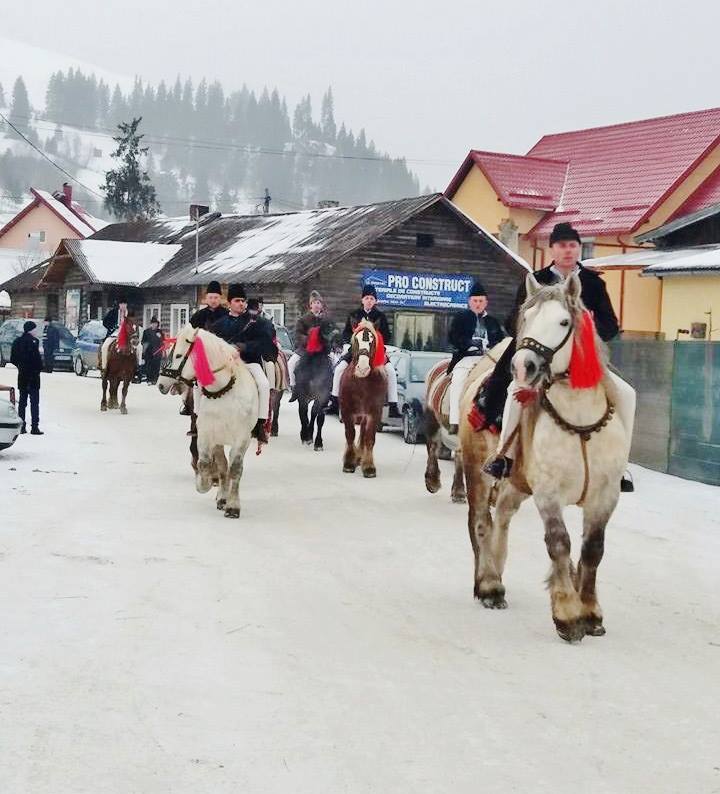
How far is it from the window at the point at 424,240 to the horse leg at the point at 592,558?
3471cm

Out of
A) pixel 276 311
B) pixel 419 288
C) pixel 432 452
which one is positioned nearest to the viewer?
pixel 432 452

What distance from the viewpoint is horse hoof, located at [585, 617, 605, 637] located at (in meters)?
7.41

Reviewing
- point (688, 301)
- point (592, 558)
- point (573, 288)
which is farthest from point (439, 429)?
point (688, 301)

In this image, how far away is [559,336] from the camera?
7.15 metres

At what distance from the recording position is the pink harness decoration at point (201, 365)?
39.8 ft

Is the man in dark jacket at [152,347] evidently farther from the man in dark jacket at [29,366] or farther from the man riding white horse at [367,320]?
the man riding white horse at [367,320]

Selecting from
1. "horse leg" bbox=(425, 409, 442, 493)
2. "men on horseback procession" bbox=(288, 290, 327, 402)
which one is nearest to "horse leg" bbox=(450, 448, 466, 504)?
"horse leg" bbox=(425, 409, 442, 493)

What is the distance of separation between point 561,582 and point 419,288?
34218mm

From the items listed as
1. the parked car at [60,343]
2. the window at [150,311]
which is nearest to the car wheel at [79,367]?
the parked car at [60,343]

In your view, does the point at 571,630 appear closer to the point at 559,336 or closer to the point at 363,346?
the point at 559,336

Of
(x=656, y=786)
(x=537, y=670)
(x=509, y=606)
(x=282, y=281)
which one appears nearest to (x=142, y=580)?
(x=509, y=606)

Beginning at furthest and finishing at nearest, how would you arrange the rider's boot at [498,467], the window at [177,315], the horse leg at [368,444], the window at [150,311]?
the window at [150,311] → the window at [177,315] → the horse leg at [368,444] → the rider's boot at [498,467]

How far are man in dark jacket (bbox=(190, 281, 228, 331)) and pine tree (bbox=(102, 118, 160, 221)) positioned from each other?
85.8 m

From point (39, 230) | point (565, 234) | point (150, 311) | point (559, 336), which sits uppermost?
point (39, 230)
